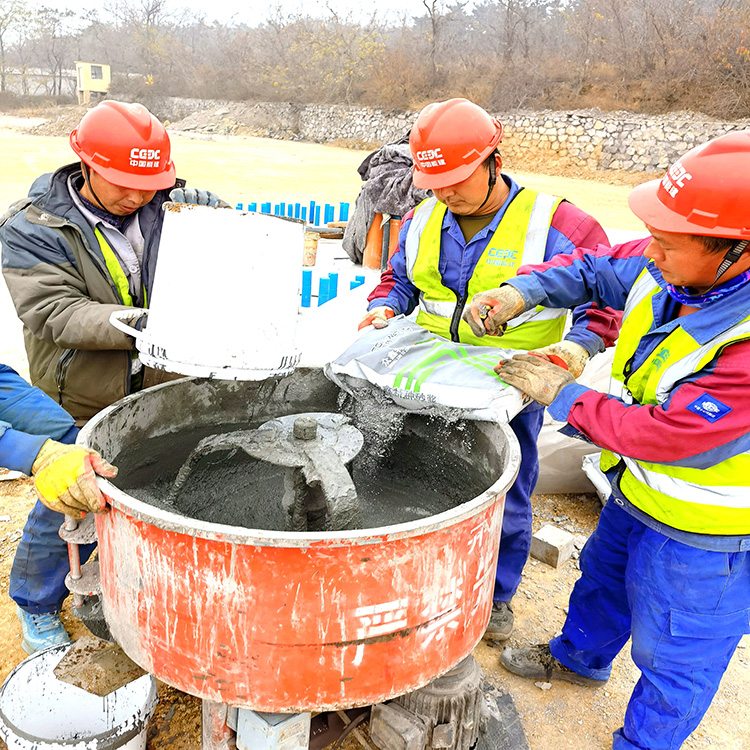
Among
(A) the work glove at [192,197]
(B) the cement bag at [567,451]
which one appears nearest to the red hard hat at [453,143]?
(A) the work glove at [192,197]

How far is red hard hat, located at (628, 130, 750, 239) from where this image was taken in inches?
62.2

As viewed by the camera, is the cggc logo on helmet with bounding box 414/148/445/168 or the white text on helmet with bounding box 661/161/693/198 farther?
the cggc logo on helmet with bounding box 414/148/445/168

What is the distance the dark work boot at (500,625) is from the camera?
9.18ft

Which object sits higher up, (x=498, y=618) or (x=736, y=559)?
(x=736, y=559)

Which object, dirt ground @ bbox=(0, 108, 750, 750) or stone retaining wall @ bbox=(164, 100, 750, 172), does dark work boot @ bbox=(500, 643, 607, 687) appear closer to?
dirt ground @ bbox=(0, 108, 750, 750)

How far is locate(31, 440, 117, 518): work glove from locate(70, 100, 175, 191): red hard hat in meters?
0.99

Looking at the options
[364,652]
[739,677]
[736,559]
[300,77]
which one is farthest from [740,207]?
[300,77]

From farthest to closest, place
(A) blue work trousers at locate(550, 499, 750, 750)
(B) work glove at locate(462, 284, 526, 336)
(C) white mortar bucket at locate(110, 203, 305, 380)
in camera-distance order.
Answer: (B) work glove at locate(462, 284, 526, 336), (A) blue work trousers at locate(550, 499, 750, 750), (C) white mortar bucket at locate(110, 203, 305, 380)

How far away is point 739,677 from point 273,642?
224 cm

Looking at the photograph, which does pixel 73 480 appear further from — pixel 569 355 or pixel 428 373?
pixel 569 355

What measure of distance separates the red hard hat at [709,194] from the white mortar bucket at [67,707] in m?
1.94

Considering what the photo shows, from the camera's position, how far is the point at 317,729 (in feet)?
6.84

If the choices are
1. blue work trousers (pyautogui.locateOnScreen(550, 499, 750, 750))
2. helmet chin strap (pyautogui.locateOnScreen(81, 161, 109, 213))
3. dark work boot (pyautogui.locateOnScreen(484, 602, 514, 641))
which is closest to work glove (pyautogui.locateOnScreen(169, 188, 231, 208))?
helmet chin strap (pyautogui.locateOnScreen(81, 161, 109, 213))

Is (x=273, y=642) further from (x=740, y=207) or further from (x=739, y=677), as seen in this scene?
(x=739, y=677)
